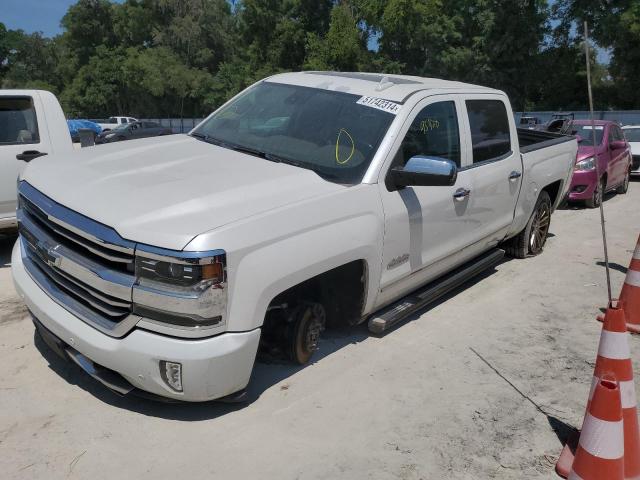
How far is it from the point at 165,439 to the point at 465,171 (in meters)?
3.02

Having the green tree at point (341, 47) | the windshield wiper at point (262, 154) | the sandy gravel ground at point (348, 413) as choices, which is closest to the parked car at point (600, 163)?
the sandy gravel ground at point (348, 413)

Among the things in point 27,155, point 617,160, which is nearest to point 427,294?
point 27,155

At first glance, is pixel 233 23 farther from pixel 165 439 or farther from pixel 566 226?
pixel 165 439

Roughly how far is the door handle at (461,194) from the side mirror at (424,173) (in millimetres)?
776

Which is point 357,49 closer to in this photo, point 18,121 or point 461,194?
point 18,121

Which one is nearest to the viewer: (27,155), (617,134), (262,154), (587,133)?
(262,154)

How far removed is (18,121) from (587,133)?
10.3 metres

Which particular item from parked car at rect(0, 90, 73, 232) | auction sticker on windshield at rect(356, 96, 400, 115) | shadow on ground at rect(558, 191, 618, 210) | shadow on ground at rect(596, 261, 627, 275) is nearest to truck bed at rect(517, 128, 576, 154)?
shadow on ground at rect(596, 261, 627, 275)

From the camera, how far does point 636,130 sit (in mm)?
15648

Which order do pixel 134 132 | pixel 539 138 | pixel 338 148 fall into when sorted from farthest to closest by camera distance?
1. pixel 134 132
2. pixel 539 138
3. pixel 338 148

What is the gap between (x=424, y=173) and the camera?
3844mm

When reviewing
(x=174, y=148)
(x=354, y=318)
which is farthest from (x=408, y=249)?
(x=174, y=148)

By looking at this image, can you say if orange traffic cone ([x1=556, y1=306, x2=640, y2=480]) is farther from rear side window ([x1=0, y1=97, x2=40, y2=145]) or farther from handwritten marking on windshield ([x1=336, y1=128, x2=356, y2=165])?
rear side window ([x1=0, y1=97, x2=40, y2=145])


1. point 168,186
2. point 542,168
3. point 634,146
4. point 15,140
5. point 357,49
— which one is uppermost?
point 357,49
